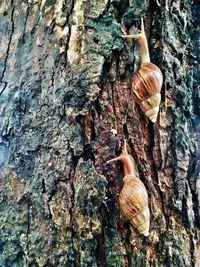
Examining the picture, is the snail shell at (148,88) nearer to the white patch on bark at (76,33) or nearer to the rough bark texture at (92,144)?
the rough bark texture at (92,144)

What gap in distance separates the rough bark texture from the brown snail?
24mm

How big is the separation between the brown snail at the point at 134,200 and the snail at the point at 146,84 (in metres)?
0.15

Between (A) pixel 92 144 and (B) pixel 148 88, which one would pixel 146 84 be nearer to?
(B) pixel 148 88

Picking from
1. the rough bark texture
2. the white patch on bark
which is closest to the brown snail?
the rough bark texture

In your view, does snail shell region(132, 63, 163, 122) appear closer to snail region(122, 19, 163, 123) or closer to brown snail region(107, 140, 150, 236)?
snail region(122, 19, 163, 123)

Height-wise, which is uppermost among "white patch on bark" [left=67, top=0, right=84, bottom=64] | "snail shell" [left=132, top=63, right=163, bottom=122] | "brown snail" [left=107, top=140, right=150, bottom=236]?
"white patch on bark" [left=67, top=0, right=84, bottom=64]

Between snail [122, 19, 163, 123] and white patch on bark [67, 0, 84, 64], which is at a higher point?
white patch on bark [67, 0, 84, 64]

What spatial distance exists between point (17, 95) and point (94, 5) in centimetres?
35

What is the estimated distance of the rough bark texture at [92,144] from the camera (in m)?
1.18

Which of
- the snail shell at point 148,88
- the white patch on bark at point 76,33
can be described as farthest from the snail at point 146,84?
the white patch on bark at point 76,33

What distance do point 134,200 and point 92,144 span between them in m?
0.19

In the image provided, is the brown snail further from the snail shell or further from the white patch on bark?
the white patch on bark

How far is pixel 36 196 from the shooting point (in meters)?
1.22

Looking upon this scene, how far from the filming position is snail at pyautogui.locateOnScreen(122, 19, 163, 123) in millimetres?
1202
